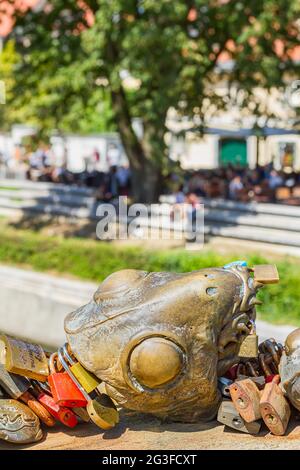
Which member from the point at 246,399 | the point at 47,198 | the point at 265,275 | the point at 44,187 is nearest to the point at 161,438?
the point at 246,399

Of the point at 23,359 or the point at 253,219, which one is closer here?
the point at 23,359

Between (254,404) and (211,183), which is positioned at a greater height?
(211,183)

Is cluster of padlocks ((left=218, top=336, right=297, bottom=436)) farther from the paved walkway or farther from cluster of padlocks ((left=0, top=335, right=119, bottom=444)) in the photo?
cluster of padlocks ((left=0, top=335, right=119, bottom=444))

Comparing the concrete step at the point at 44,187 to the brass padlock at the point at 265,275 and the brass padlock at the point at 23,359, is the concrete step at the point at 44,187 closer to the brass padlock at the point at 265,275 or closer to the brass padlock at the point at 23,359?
the brass padlock at the point at 23,359

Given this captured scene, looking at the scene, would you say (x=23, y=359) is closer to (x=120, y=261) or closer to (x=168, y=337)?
(x=168, y=337)

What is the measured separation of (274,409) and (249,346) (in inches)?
17.9

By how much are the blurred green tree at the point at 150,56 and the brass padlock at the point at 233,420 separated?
12.2 meters

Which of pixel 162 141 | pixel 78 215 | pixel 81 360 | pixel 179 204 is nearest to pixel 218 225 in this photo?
pixel 179 204

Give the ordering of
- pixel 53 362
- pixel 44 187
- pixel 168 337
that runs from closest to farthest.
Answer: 1. pixel 168 337
2. pixel 53 362
3. pixel 44 187

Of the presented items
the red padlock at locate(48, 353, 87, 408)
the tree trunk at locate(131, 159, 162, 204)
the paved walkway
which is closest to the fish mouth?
the paved walkway

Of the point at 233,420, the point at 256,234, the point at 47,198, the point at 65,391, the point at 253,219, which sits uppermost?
the point at 47,198

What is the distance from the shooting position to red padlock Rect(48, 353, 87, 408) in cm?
520

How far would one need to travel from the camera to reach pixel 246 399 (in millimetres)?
5172

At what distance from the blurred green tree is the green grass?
3.75 meters
